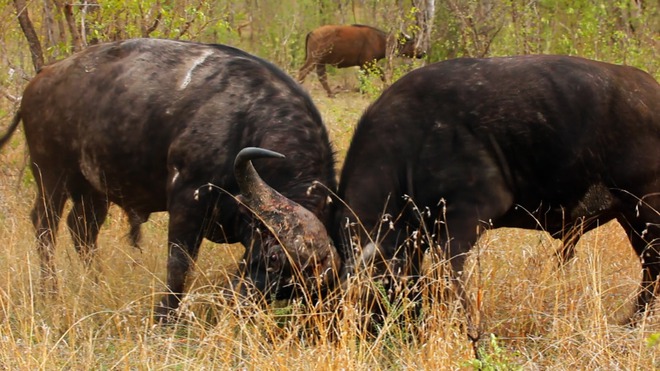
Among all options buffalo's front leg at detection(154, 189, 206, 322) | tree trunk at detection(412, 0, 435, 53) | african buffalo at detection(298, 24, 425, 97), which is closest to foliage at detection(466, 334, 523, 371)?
buffalo's front leg at detection(154, 189, 206, 322)

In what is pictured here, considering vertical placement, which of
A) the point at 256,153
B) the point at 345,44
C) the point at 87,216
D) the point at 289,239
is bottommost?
the point at 345,44

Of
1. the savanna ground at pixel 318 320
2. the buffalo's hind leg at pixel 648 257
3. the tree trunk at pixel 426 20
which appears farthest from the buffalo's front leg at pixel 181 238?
the tree trunk at pixel 426 20

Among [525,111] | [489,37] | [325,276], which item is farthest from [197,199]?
[489,37]

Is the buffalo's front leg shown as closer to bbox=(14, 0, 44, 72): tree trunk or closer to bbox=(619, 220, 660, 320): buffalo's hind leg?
bbox=(619, 220, 660, 320): buffalo's hind leg

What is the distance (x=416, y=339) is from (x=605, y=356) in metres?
0.88

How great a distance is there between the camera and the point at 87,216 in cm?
650

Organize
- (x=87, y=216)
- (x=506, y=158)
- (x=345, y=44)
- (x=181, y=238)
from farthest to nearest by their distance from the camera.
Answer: (x=345, y=44) < (x=87, y=216) < (x=181, y=238) < (x=506, y=158)

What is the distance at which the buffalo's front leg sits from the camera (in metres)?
5.35

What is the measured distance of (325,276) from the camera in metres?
4.76

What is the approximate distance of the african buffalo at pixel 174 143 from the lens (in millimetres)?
5242

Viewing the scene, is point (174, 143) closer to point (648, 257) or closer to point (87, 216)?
point (87, 216)

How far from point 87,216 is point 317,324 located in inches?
105

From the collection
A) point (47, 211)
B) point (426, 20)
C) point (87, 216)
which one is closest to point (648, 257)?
point (87, 216)

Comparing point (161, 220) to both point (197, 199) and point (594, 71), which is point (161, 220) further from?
point (594, 71)
